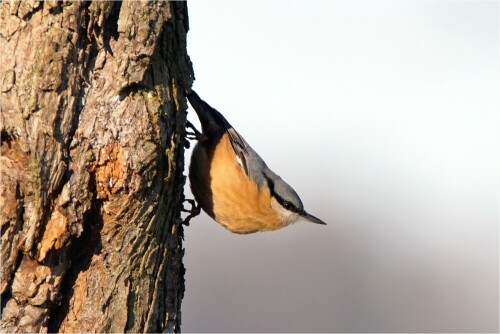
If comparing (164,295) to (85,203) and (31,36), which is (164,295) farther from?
(31,36)

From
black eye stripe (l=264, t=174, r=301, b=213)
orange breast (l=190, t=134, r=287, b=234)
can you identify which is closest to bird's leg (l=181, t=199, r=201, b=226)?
orange breast (l=190, t=134, r=287, b=234)

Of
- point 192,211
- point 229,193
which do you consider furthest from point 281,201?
point 192,211

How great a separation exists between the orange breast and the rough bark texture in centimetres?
101

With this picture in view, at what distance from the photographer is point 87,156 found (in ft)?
8.64

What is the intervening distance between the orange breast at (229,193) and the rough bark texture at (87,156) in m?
1.01

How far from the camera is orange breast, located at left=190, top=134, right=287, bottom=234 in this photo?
3.91m

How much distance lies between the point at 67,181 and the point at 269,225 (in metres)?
1.95

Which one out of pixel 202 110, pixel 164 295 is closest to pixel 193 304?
pixel 202 110

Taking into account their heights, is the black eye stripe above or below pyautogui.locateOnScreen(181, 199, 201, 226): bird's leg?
above

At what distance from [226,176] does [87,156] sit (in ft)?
4.55

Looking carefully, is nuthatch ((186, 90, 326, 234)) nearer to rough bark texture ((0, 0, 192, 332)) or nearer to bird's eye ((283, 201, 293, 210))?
bird's eye ((283, 201, 293, 210))

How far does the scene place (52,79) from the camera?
8.37 ft

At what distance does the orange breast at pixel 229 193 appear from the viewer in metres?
3.91

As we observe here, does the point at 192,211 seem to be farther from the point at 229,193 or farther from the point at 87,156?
the point at 87,156
